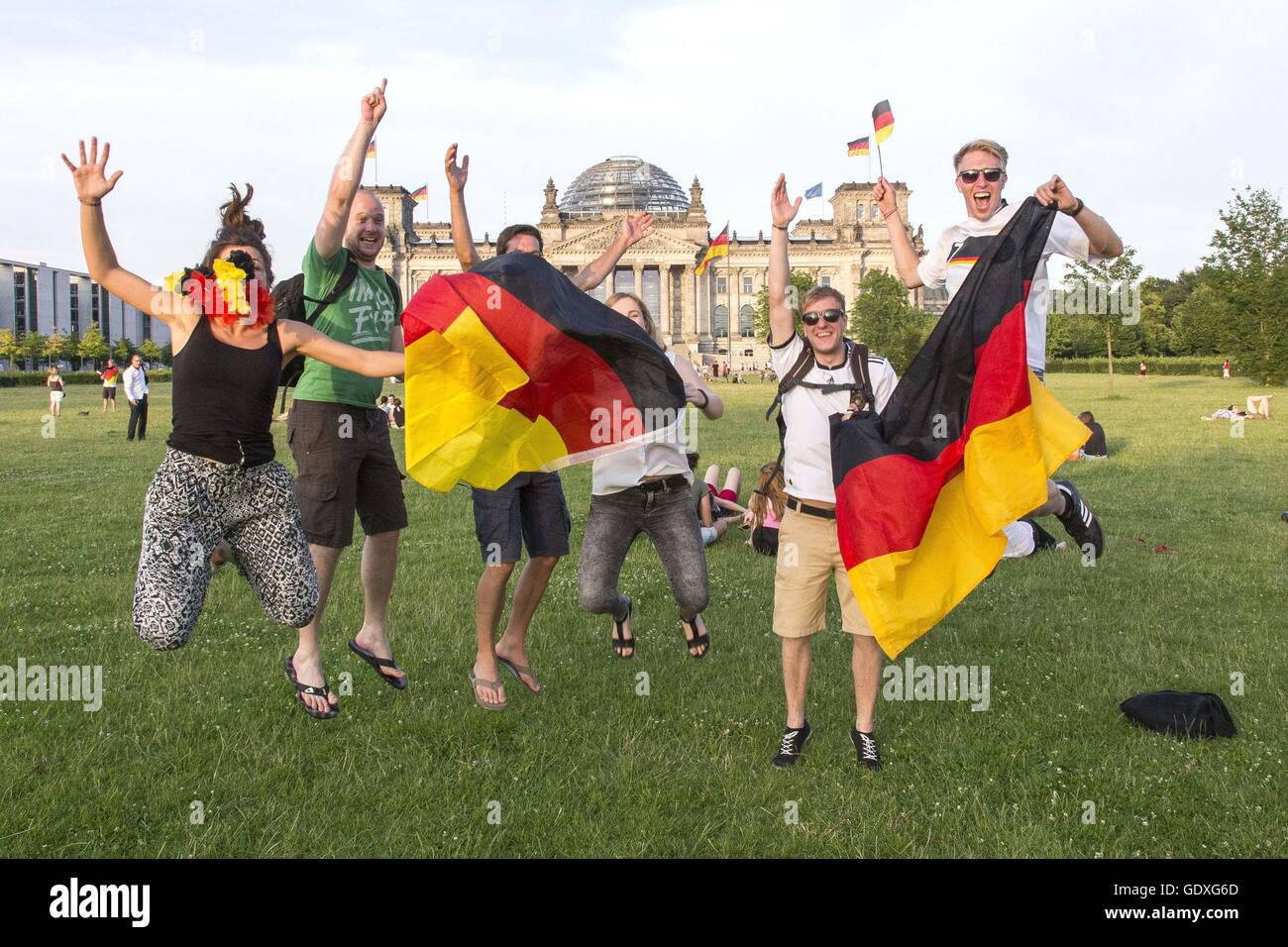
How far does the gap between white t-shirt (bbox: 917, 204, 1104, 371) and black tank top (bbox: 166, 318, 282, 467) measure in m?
3.83

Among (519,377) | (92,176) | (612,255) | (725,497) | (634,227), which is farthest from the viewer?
(725,497)

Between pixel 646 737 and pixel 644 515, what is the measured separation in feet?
5.18

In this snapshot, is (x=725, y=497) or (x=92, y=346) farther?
(x=92, y=346)

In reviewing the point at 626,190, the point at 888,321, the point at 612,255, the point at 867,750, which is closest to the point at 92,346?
the point at 626,190

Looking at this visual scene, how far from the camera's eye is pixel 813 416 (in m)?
5.64

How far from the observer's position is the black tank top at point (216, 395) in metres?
5.00

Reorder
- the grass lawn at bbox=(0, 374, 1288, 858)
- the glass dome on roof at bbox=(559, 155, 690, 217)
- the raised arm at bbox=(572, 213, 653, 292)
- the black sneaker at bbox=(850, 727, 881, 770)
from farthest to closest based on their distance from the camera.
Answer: the glass dome on roof at bbox=(559, 155, 690, 217) → the raised arm at bbox=(572, 213, 653, 292) → the black sneaker at bbox=(850, 727, 881, 770) → the grass lawn at bbox=(0, 374, 1288, 858)

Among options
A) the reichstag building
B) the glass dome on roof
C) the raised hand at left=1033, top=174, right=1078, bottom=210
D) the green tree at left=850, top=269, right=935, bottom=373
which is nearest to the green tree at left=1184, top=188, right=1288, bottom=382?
the green tree at left=850, top=269, right=935, bottom=373

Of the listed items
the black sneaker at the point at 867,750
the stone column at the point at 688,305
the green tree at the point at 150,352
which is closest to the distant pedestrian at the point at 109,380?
the black sneaker at the point at 867,750

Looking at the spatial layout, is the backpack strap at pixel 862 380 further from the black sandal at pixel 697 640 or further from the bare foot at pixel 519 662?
the bare foot at pixel 519 662

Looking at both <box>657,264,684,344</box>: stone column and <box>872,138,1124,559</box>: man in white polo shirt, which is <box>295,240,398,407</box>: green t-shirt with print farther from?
<box>657,264,684,344</box>: stone column

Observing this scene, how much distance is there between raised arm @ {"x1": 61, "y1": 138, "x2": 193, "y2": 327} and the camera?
15.5 ft

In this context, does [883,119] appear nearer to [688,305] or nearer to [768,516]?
[768,516]
